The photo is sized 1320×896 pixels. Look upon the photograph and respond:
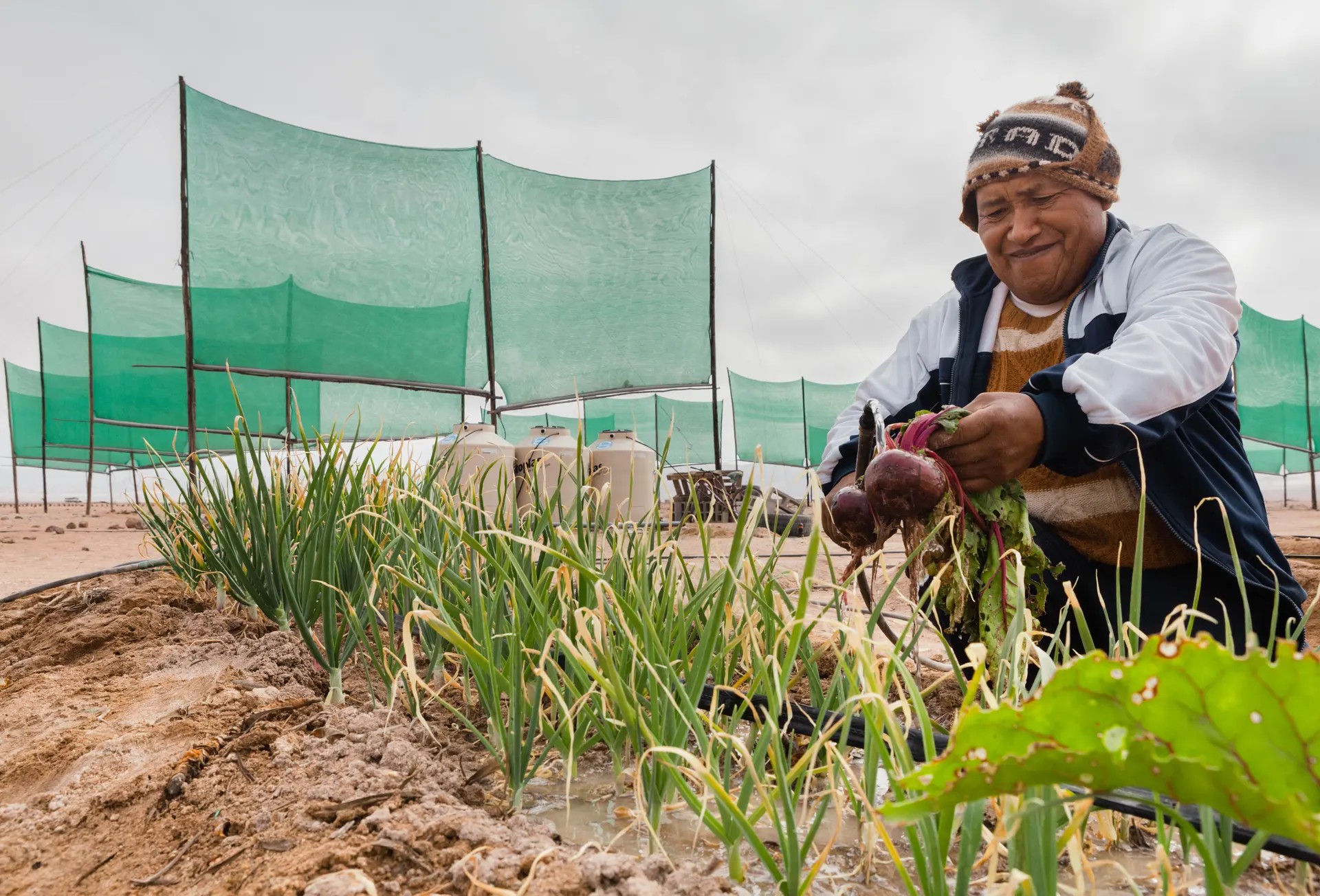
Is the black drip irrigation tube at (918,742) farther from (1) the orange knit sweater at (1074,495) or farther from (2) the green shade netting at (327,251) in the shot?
(2) the green shade netting at (327,251)

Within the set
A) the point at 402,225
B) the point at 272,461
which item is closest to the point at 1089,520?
the point at 272,461

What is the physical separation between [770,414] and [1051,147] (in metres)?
13.3

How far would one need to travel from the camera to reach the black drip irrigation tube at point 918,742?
446mm

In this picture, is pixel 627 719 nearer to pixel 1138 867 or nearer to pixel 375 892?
pixel 375 892

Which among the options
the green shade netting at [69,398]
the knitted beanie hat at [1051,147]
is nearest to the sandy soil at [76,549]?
the knitted beanie hat at [1051,147]

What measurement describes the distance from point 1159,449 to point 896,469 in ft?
2.19

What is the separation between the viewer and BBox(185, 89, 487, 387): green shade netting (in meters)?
5.92

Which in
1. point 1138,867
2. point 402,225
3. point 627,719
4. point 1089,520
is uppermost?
point 402,225

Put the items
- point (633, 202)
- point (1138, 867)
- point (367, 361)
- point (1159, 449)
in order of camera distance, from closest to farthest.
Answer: point (1138, 867) < point (1159, 449) < point (367, 361) < point (633, 202)

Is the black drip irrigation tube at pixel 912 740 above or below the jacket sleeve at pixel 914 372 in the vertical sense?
below

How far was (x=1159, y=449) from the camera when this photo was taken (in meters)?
1.16

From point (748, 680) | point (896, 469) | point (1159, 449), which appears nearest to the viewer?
point (896, 469)

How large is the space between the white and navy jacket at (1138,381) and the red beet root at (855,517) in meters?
0.24

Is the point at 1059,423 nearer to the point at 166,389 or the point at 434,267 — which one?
the point at 434,267
